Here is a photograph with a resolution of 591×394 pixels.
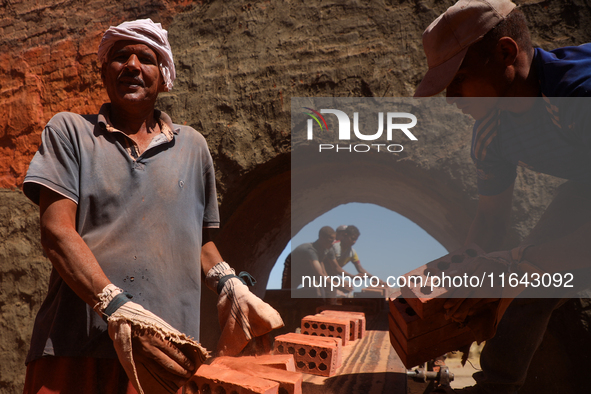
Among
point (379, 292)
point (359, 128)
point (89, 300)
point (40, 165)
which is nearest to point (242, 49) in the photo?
point (359, 128)

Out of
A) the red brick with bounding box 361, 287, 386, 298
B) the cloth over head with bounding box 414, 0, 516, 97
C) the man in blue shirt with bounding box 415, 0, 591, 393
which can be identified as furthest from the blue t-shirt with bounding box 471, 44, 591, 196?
the red brick with bounding box 361, 287, 386, 298

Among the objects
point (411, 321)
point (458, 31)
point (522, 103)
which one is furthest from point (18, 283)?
point (522, 103)

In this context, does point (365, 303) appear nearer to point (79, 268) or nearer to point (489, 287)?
point (489, 287)

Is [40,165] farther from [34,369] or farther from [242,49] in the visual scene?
[242,49]

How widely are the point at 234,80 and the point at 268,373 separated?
2333 mm

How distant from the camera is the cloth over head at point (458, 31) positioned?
5.08ft

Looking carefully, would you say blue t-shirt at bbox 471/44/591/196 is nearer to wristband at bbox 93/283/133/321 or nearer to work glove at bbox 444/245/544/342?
work glove at bbox 444/245/544/342

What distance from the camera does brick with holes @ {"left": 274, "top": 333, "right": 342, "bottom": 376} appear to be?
8.05 feet

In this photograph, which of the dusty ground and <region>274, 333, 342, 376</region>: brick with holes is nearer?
<region>274, 333, 342, 376</region>: brick with holes

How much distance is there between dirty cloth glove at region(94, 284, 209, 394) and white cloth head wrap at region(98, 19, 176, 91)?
940 millimetres

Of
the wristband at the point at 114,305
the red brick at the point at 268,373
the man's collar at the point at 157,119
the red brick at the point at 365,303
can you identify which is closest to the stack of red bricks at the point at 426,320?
the red brick at the point at 268,373

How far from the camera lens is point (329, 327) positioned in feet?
10.4

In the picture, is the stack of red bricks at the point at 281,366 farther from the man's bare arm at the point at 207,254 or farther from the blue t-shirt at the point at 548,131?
the blue t-shirt at the point at 548,131

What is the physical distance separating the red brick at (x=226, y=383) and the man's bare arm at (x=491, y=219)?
1266mm
